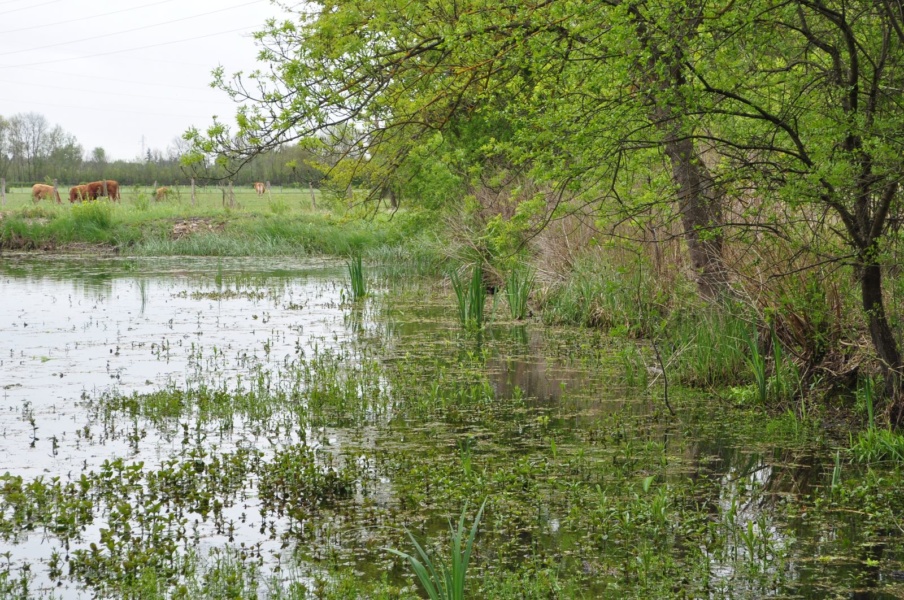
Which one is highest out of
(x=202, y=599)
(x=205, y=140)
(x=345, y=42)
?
(x=345, y=42)

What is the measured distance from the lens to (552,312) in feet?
46.3

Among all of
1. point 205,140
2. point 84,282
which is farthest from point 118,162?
point 205,140

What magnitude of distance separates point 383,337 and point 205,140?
5094mm

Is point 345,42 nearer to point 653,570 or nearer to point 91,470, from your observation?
point 91,470

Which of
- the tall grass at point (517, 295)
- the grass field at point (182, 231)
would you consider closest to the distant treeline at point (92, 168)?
the grass field at point (182, 231)

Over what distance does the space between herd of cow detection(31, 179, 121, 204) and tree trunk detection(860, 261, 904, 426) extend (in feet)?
119

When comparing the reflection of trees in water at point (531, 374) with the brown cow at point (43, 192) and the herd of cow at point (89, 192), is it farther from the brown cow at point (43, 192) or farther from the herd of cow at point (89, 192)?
the brown cow at point (43, 192)

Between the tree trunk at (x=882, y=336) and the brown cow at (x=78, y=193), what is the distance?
116 ft

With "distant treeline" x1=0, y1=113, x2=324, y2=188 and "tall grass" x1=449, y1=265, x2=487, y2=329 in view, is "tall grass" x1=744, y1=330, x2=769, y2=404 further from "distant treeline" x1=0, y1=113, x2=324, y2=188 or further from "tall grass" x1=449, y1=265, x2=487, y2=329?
"distant treeline" x1=0, y1=113, x2=324, y2=188

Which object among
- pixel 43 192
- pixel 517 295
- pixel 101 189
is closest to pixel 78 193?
pixel 43 192

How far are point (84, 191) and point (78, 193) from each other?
2.59 metres

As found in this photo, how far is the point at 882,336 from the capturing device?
6.90 meters

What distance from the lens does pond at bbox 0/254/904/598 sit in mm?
4727

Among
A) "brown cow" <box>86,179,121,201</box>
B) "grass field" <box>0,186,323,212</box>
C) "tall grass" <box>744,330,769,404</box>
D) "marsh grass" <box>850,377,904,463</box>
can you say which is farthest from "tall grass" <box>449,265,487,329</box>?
"brown cow" <box>86,179,121,201</box>
